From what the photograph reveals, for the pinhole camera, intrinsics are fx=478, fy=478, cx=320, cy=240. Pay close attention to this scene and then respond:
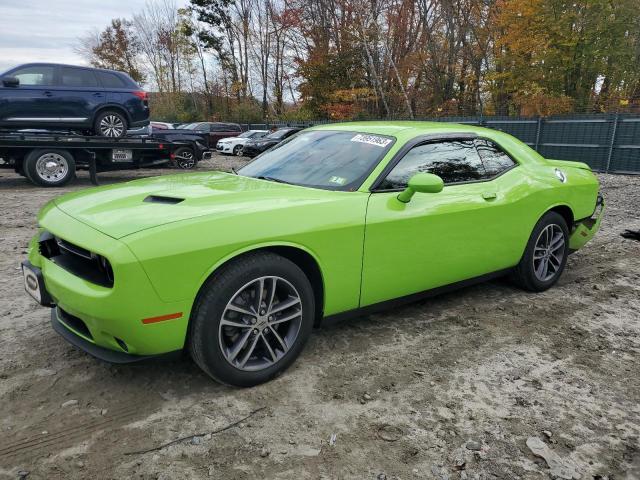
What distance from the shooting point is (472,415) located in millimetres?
2492

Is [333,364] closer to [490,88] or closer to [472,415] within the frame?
[472,415]

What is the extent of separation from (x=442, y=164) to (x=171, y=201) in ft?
6.47

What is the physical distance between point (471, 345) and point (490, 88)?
22499 mm

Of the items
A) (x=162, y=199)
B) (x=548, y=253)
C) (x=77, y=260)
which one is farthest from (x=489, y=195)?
(x=77, y=260)

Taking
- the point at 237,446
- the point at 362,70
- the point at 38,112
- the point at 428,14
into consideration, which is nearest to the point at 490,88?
the point at 428,14

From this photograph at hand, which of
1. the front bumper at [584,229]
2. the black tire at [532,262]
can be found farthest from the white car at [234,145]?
the black tire at [532,262]

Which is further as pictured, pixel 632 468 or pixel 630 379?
pixel 630 379

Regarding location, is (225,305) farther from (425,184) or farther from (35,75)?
(35,75)

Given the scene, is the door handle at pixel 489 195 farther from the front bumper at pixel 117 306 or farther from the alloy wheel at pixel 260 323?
the front bumper at pixel 117 306

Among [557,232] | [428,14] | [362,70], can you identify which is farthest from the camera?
[362,70]

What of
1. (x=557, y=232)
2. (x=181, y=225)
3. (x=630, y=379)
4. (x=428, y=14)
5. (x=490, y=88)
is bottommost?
(x=630, y=379)

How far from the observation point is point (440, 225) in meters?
3.33

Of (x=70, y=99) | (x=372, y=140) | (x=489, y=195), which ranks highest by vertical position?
(x=70, y=99)

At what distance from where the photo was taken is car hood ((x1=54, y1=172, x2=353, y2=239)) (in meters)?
2.45
